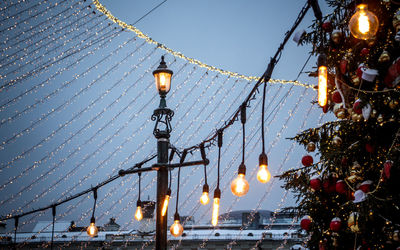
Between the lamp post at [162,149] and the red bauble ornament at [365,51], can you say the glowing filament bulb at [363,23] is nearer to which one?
the red bauble ornament at [365,51]

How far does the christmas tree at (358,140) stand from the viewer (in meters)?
3.91

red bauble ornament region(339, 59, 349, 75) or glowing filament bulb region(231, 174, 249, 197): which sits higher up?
red bauble ornament region(339, 59, 349, 75)

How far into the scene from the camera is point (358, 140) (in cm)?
468

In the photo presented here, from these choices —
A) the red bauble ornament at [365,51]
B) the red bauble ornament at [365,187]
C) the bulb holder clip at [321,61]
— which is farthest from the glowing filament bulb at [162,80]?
the bulb holder clip at [321,61]

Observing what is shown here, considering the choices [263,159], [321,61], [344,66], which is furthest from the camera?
[344,66]

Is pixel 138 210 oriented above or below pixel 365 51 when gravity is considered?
below

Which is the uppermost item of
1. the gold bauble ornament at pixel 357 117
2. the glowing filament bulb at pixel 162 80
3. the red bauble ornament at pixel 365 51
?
the glowing filament bulb at pixel 162 80

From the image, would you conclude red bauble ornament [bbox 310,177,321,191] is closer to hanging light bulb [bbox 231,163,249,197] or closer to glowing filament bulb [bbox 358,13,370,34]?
hanging light bulb [bbox 231,163,249,197]

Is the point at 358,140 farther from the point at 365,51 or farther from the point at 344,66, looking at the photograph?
the point at 365,51

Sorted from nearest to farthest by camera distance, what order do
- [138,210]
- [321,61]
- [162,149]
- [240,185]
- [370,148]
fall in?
1. [321,61]
2. [240,185]
3. [370,148]
4. [162,149]
5. [138,210]

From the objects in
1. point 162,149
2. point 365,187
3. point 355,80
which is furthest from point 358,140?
point 162,149

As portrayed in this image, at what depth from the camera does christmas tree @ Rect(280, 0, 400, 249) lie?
3.91 meters

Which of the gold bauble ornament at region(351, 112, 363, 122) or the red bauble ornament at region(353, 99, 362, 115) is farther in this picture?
the gold bauble ornament at region(351, 112, 363, 122)

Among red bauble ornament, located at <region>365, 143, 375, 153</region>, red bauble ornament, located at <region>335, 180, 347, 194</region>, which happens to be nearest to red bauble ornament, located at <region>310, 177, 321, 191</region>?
red bauble ornament, located at <region>335, 180, 347, 194</region>
